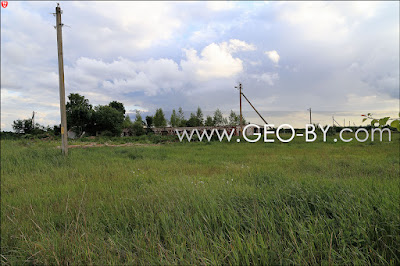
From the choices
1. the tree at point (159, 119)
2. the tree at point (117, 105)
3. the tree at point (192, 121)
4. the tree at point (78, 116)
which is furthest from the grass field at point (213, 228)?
the tree at point (117, 105)

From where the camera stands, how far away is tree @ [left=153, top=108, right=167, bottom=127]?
47.3 meters

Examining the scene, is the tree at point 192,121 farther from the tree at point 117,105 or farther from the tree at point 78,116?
the tree at point 78,116

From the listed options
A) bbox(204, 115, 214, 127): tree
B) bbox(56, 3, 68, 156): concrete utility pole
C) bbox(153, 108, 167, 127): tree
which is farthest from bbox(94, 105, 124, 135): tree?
bbox(56, 3, 68, 156): concrete utility pole

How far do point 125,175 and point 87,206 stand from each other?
2287 mm

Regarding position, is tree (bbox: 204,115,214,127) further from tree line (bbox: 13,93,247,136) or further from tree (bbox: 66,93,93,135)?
tree (bbox: 66,93,93,135)

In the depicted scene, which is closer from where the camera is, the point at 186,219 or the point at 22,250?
the point at 22,250

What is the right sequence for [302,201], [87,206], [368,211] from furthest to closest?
[87,206]
[302,201]
[368,211]

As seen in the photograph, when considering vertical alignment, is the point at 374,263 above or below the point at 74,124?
below

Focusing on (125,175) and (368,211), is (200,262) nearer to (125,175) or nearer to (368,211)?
(368,211)

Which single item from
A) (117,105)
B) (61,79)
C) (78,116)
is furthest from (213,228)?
(117,105)

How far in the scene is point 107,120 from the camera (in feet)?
118

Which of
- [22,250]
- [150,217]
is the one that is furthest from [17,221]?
→ [150,217]

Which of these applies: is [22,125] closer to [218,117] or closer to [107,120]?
[107,120]

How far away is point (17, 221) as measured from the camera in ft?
10.8
